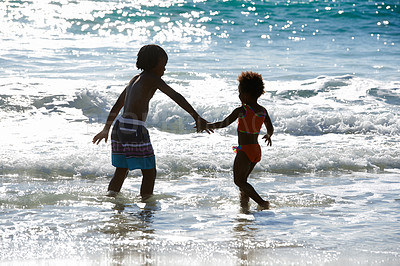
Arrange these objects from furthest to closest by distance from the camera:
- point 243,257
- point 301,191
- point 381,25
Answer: point 381,25 → point 301,191 → point 243,257

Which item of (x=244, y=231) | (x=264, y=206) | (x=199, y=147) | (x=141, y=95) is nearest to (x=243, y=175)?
(x=264, y=206)

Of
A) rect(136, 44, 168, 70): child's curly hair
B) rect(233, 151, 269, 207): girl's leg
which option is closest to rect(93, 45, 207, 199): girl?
rect(136, 44, 168, 70): child's curly hair

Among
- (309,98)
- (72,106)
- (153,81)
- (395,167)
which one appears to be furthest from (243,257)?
(309,98)

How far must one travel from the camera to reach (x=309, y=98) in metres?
11.0

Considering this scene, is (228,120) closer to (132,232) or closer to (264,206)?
(264,206)

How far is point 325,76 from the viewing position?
12.5 meters

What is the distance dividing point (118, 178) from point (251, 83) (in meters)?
1.44

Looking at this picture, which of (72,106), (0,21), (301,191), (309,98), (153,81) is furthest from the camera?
(0,21)

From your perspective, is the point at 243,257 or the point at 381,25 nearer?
the point at 243,257

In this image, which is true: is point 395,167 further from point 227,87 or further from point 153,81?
point 227,87

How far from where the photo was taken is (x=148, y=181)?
15.5 feet

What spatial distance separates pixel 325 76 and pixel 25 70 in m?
6.70

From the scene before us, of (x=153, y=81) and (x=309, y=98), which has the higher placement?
(x=153, y=81)

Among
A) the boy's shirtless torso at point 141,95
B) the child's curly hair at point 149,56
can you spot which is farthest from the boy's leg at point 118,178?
the child's curly hair at point 149,56
